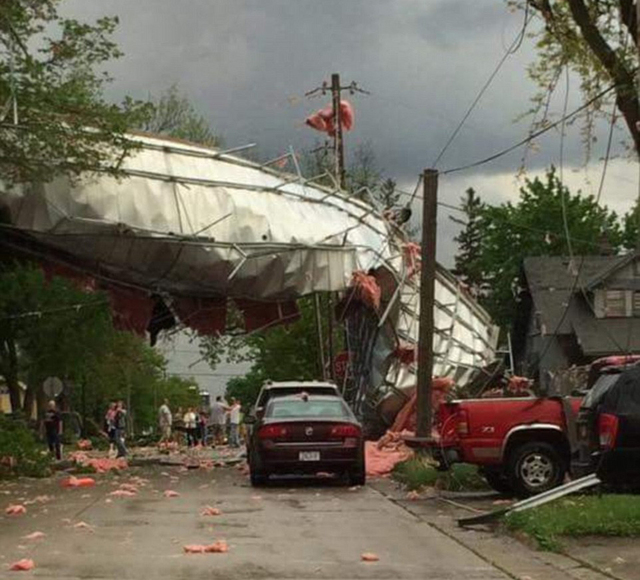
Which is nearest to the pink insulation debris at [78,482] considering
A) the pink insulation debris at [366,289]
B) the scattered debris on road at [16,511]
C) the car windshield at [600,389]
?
the scattered debris on road at [16,511]

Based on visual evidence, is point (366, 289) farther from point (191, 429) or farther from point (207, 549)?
point (207, 549)

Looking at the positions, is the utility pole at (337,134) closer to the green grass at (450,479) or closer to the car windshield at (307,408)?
the car windshield at (307,408)

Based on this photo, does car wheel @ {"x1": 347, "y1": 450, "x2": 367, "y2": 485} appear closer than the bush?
Yes

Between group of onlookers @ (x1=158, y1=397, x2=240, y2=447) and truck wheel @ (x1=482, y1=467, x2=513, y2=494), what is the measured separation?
2667cm

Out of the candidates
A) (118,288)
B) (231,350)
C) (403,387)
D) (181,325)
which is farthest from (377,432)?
(231,350)

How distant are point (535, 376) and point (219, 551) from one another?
46589 mm

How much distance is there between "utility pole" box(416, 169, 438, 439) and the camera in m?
24.5

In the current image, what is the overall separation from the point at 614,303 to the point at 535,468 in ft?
116

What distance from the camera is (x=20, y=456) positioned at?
26.0 metres

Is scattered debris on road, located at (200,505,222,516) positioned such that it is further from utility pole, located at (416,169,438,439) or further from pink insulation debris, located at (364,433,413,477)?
pink insulation debris, located at (364,433,413,477)

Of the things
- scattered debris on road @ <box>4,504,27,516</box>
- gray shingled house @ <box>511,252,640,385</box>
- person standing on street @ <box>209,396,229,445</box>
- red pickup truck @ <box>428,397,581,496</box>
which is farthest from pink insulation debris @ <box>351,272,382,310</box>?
gray shingled house @ <box>511,252,640,385</box>

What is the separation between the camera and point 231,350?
60188 millimetres

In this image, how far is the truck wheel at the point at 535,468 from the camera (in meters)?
18.4

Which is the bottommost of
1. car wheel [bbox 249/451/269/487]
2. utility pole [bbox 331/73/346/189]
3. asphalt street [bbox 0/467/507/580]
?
asphalt street [bbox 0/467/507/580]
